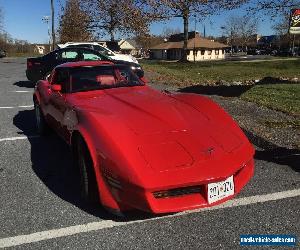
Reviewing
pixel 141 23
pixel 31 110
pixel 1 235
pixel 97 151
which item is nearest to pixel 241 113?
pixel 31 110

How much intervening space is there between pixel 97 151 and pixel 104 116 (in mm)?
536

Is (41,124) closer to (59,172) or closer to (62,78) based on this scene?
(62,78)

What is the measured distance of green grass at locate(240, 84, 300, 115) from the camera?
29.2ft

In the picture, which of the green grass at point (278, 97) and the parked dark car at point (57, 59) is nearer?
the green grass at point (278, 97)

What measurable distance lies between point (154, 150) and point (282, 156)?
103 inches

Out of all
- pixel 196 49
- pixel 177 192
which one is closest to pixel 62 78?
pixel 177 192

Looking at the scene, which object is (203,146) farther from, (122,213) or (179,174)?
(122,213)

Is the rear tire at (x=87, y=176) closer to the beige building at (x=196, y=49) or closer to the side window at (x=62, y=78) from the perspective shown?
the side window at (x=62, y=78)

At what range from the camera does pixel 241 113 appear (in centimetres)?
834

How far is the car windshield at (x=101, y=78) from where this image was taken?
5277 millimetres

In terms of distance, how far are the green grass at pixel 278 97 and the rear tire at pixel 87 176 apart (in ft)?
16.3

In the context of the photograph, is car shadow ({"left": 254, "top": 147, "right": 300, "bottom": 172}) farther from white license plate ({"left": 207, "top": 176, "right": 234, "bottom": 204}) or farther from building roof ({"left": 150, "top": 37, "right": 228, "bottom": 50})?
building roof ({"left": 150, "top": 37, "right": 228, "bottom": 50})

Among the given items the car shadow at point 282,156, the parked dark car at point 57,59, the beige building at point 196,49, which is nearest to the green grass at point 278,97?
the car shadow at point 282,156

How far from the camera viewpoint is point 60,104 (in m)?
5.16
